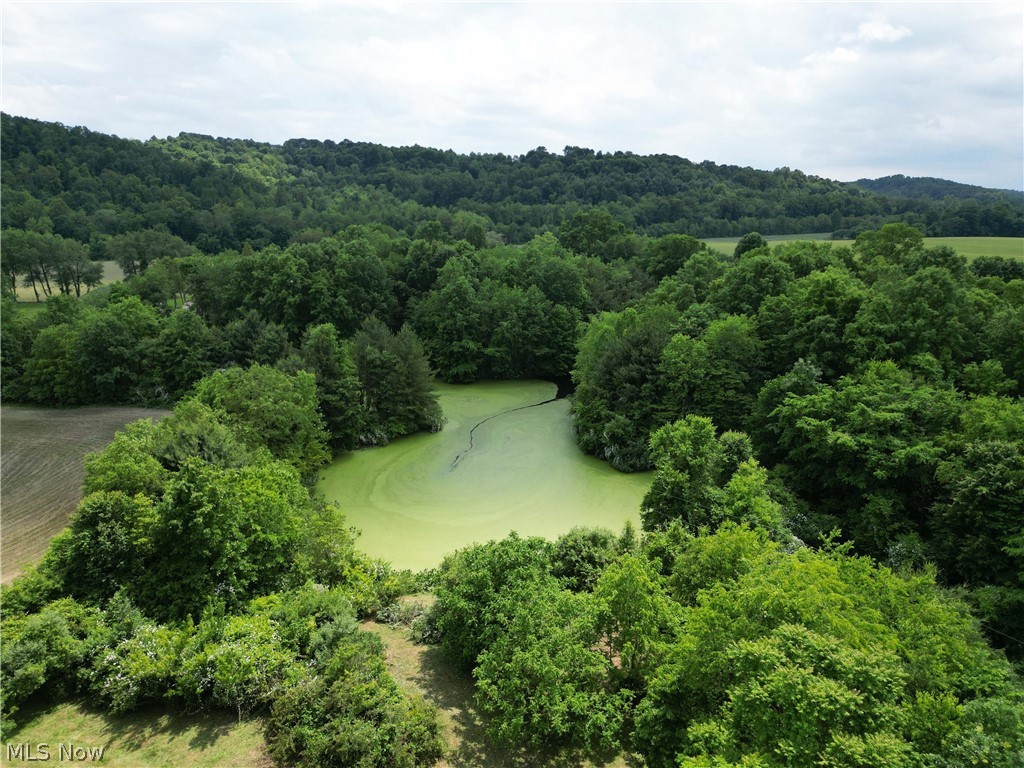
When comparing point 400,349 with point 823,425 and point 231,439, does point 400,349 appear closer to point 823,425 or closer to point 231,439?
point 231,439

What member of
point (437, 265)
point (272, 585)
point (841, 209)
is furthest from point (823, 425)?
point (841, 209)

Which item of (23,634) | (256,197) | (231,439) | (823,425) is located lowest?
(23,634)

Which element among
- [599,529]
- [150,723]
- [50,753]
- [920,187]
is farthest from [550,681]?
[920,187]

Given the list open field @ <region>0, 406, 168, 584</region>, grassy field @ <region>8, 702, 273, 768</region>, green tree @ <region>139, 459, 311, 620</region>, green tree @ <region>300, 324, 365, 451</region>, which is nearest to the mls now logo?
grassy field @ <region>8, 702, 273, 768</region>

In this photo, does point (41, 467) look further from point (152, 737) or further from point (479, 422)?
point (479, 422)

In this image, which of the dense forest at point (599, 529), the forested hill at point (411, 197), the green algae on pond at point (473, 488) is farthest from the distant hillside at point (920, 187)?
the green algae on pond at point (473, 488)

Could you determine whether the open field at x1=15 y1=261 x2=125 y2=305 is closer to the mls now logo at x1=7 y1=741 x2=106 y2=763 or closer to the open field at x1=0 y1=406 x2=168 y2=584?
the open field at x1=0 y1=406 x2=168 y2=584
